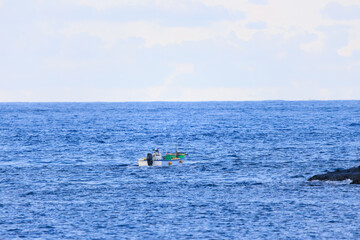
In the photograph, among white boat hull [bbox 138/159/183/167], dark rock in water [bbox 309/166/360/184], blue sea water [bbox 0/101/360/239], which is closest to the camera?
blue sea water [bbox 0/101/360/239]

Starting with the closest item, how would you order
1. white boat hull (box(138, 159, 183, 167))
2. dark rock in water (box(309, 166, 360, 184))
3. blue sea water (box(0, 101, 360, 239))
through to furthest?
blue sea water (box(0, 101, 360, 239))
dark rock in water (box(309, 166, 360, 184))
white boat hull (box(138, 159, 183, 167))

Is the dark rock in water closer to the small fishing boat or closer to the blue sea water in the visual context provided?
the blue sea water

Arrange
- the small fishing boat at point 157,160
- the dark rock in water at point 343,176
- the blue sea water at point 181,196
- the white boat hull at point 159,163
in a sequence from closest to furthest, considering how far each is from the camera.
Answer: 1. the blue sea water at point 181,196
2. the dark rock in water at point 343,176
3. the small fishing boat at point 157,160
4. the white boat hull at point 159,163

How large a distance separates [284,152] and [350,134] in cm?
3185

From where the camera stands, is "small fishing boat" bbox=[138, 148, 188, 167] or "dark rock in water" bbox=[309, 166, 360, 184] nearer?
"dark rock in water" bbox=[309, 166, 360, 184]

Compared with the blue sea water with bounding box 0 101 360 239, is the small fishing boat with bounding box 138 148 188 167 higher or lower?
higher

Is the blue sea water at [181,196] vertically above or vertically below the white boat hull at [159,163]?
below

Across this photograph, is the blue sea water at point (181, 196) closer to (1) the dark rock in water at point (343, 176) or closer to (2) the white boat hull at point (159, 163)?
(1) the dark rock in water at point (343, 176)

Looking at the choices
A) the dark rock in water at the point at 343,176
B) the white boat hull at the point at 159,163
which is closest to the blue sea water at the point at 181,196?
the dark rock in water at the point at 343,176

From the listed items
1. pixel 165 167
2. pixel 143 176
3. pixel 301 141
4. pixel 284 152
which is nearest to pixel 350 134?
pixel 301 141

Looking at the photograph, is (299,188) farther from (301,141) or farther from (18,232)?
(301,141)

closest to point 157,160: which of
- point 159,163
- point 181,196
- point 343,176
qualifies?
point 159,163

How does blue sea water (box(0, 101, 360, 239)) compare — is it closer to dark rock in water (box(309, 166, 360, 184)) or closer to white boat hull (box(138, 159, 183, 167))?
dark rock in water (box(309, 166, 360, 184))

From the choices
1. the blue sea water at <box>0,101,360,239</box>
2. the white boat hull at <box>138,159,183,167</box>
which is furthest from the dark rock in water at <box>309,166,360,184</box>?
the white boat hull at <box>138,159,183,167</box>
